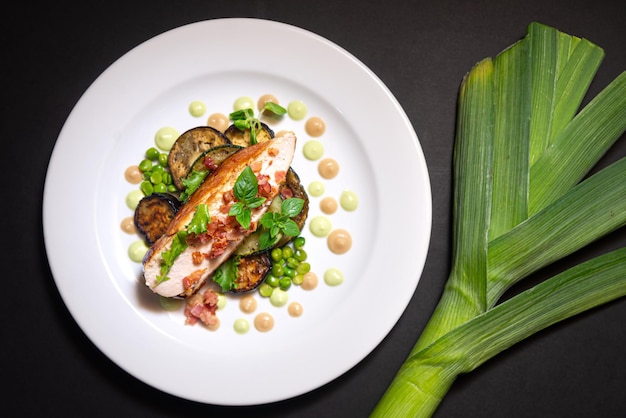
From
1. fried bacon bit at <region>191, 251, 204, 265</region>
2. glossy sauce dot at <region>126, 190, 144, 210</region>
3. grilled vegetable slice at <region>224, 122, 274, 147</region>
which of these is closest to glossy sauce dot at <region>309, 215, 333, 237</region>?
grilled vegetable slice at <region>224, 122, 274, 147</region>

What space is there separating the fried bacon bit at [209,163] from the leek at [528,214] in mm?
1470

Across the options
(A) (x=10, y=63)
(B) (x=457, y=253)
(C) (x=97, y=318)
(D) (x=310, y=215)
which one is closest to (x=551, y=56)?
(B) (x=457, y=253)

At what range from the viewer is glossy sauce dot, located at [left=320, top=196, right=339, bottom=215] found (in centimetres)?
312

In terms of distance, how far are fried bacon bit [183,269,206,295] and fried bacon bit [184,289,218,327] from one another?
6.0 inches

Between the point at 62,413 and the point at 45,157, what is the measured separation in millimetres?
1610

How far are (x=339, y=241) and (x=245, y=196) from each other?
26.8 inches

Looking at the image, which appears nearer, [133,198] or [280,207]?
[280,207]

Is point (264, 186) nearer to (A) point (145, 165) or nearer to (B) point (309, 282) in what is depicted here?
(B) point (309, 282)

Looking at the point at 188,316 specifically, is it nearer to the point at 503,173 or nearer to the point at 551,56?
the point at 503,173

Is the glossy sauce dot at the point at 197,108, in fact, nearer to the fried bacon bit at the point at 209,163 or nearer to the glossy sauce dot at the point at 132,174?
the fried bacon bit at the point at 209,163

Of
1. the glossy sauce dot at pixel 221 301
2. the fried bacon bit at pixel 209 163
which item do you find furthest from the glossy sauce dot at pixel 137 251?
the fried bacon bit at pixel 209 163

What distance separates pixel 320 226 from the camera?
3105 millimetres

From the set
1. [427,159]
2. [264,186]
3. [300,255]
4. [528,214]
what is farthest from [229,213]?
[528,214]

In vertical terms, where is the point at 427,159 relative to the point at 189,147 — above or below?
above
